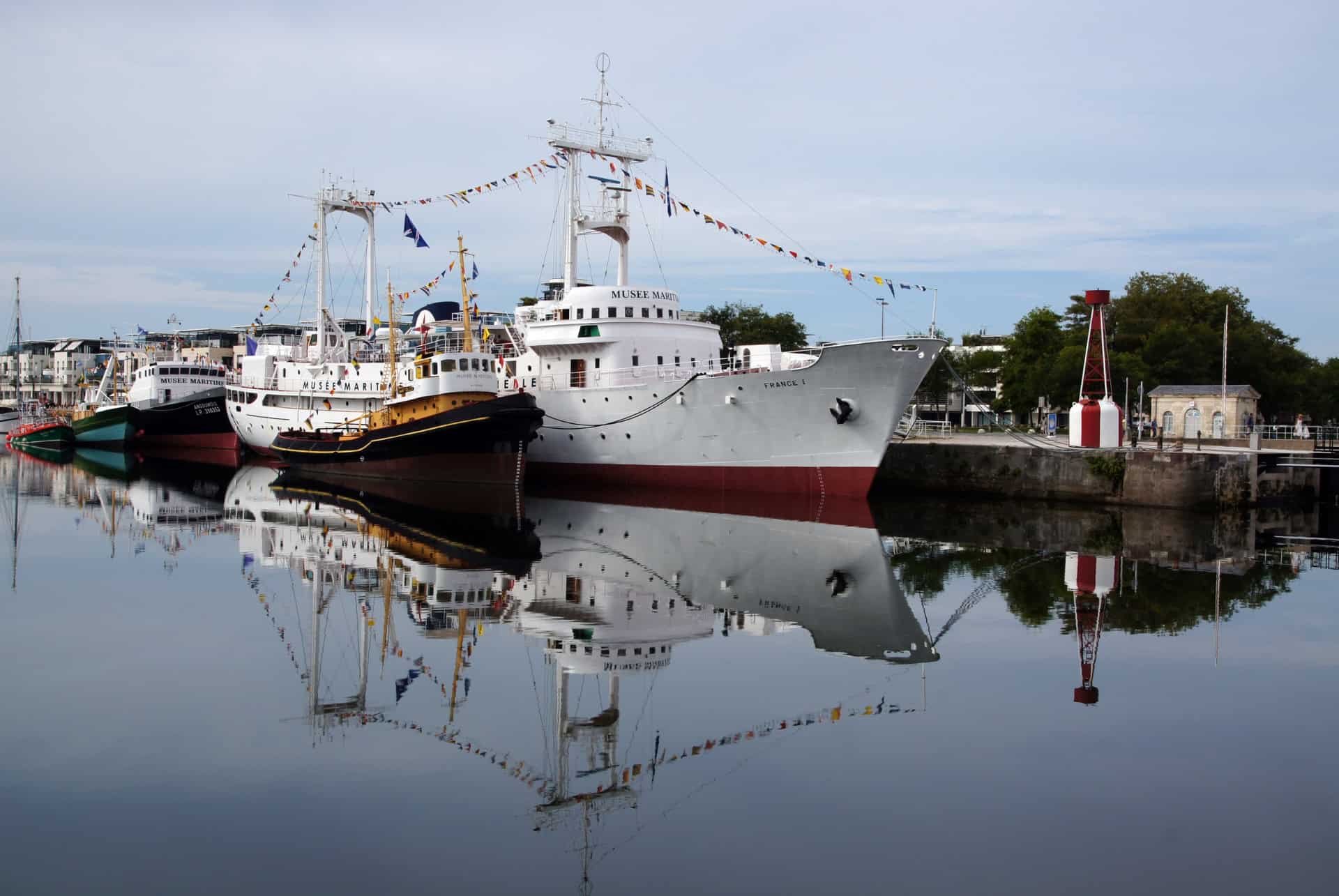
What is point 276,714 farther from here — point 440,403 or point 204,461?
point 204,461

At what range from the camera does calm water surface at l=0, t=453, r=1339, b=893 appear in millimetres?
6824

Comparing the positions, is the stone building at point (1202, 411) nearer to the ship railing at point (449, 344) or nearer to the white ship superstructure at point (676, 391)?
the white ship superstructure at point (676, 391)

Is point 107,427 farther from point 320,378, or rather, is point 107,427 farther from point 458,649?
point 458,649

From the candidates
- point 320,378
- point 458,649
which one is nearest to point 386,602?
point 458,649

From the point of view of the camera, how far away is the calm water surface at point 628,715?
6.82 meters

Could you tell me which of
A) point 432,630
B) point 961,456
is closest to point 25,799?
point 432,630

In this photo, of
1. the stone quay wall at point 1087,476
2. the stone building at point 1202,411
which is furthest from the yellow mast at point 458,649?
the stone building at point 1202,411

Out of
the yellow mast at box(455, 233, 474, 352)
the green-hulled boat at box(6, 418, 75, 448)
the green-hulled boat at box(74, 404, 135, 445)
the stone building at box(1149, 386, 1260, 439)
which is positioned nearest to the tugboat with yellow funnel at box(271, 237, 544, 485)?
the yellow mast at box(455, 233, 474, 352)

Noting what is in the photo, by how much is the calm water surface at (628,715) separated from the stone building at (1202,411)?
15.2 m

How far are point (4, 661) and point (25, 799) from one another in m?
4.73

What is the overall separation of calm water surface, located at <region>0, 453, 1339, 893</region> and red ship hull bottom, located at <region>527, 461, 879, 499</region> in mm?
7005

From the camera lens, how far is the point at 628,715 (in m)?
9.88

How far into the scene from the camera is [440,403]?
108ft

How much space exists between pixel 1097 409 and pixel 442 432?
1940 centimetres
